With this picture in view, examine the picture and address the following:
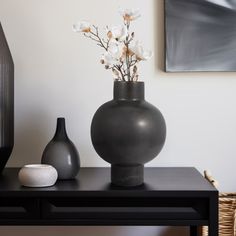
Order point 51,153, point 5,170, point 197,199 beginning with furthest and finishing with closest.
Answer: point 5,170 < point 51,153 < point 197,199

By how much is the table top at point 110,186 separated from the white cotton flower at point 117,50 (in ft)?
1.26

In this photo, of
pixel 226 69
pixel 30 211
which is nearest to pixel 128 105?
pixel 30 211

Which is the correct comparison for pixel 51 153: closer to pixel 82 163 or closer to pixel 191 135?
pixel 82 163

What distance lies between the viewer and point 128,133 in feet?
4.56

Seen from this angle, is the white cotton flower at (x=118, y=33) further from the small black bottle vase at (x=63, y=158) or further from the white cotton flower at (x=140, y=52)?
the small black bottle vase at (x=63, y=158)

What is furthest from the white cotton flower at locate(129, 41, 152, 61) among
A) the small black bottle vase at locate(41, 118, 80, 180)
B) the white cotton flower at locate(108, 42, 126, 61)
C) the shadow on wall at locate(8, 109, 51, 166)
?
the shadow on wall at locate(8, 109, 51, 166)

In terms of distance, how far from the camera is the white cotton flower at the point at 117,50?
1414 millimetres

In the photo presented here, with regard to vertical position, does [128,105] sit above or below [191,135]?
above

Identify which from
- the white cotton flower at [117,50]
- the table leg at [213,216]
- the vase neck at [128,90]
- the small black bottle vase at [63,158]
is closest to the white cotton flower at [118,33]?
the white cotton flower at [117,50]

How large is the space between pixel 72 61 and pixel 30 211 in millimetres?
653

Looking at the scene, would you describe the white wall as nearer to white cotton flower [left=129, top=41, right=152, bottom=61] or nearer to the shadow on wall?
the shadow on wall

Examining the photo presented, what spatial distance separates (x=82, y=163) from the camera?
1811 mm

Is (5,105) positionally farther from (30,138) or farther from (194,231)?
(194,231)

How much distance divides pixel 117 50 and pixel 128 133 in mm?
248
